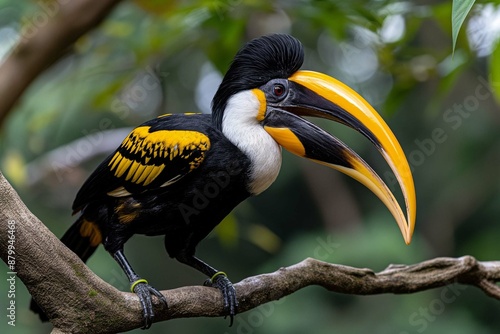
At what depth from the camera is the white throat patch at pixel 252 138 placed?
2.06m

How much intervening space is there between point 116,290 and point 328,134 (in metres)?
0.76

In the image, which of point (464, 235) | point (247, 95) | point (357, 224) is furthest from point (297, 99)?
point (464, 235)

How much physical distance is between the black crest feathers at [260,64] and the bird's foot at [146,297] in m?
0.54

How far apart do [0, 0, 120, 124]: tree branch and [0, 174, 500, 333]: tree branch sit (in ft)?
2.85

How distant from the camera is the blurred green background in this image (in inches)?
111

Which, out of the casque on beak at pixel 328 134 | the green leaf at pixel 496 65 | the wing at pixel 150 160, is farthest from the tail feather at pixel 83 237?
the green leaf at pixel 496 65

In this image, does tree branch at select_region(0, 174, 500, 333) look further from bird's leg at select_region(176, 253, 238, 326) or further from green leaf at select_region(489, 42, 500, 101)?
green leaf at select_region(489, 42, 500, 101)

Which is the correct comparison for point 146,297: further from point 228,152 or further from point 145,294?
point 228,152

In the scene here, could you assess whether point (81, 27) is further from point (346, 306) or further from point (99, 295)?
point (346, 306)

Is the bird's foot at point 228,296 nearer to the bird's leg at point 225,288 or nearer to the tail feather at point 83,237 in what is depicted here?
the bird's leg at point 225,288

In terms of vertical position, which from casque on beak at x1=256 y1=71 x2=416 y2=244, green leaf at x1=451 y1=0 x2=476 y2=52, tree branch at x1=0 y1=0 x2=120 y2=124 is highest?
green leaf at x1=451 y1=0 x2=476 y2=52

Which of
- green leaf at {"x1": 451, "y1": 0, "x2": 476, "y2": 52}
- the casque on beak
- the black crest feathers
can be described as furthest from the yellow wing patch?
green leaf at {"x1": 451, "y1": 0, "x2": 476, "y2": 52}

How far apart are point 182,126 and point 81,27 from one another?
612mm

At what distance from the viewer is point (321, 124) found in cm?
571
